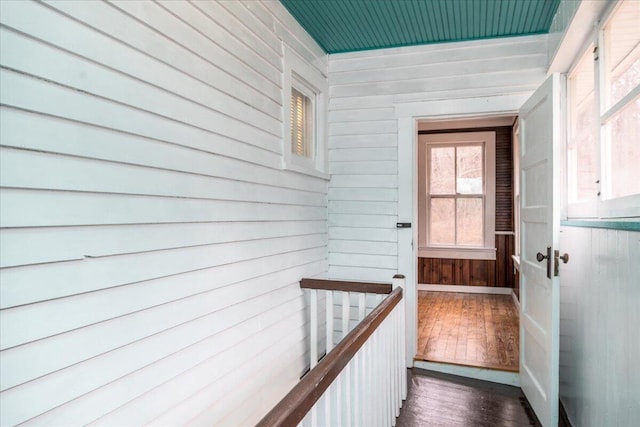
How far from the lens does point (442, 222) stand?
617 centimetres

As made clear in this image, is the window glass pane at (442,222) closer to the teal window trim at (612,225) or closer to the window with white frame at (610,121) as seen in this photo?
the window with white frame at (610,121)

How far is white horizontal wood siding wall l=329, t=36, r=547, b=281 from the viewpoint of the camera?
3.15 metres

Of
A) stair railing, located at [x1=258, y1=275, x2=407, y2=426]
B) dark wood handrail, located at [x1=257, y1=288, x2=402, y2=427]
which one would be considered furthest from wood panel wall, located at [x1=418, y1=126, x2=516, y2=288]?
dark wood handrail, located at [x1=257, y1=288, x2=402, y2=427]

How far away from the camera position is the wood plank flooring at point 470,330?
127 inches

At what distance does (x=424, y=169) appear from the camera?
618 cm

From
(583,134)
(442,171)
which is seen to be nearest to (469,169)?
(442,171)

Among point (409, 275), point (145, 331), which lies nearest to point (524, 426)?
point (409, 275)

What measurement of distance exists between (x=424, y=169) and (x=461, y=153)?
1.96ft

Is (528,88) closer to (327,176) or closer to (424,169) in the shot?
(327,176)

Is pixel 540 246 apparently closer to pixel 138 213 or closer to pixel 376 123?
pixel 376 123

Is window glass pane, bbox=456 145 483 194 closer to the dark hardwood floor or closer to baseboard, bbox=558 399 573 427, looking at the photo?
the dark hardwood floor

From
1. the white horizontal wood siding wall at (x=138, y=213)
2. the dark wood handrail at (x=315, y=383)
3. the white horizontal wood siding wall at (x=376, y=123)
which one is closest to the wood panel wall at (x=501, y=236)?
the white horizontal wood siding wall at (x=376, y=123)

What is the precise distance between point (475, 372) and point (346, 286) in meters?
1.24

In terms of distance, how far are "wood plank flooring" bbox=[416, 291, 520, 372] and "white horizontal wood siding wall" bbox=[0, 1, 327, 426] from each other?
1687 mm
